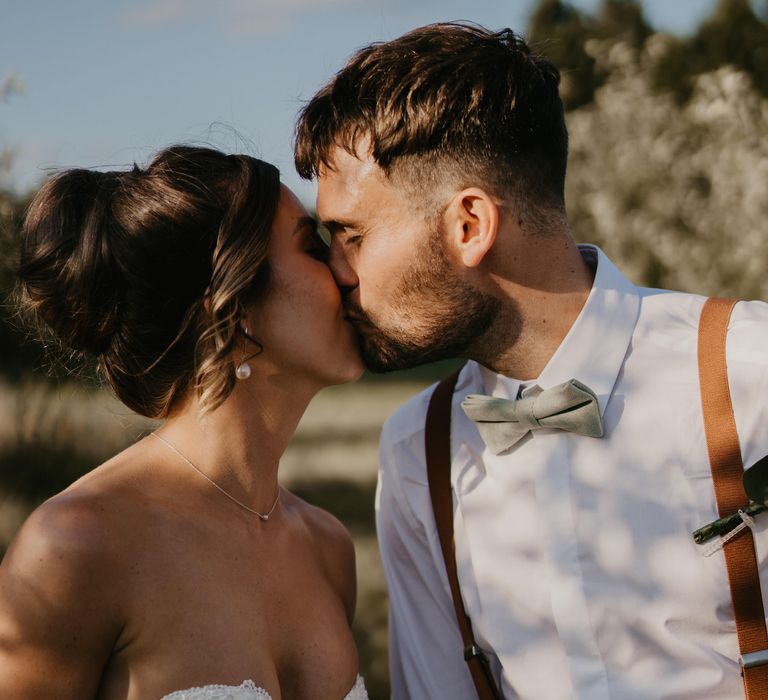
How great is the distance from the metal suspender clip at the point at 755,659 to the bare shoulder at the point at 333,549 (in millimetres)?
1105

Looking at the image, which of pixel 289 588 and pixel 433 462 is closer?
pixel 289 588

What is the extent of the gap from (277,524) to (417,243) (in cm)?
88

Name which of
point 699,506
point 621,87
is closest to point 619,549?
point 699,506

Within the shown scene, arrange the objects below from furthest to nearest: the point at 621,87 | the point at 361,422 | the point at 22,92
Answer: the point at 621,87, the point at 361,422, the point at 22,92

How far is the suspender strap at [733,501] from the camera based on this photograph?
7.56 ft

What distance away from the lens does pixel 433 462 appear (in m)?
2.86

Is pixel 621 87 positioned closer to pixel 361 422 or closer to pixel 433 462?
pixel 361 422

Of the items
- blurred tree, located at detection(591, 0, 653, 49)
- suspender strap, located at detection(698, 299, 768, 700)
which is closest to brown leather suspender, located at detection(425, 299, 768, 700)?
suspender strap, located at detection(698, 299, 768, 700)

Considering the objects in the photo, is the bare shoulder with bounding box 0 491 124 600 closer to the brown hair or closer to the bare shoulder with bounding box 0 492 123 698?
the bare shoulder with bounding box 0 492 123 698

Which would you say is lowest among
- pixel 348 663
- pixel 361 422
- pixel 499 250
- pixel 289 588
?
pixel 361 422

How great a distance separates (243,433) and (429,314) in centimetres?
63

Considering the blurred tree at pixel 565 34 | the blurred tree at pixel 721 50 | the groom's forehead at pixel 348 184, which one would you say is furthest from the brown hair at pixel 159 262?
the blurred tree at pixel 721 50

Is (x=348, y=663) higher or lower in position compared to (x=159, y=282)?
lower

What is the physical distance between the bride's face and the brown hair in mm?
57
